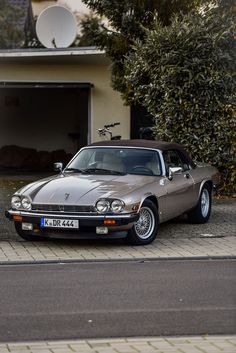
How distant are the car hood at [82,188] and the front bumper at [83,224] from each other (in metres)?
0.18

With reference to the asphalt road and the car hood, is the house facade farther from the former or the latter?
the asphalt road

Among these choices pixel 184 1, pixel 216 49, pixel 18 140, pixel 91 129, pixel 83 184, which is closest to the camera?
pixel 83 184

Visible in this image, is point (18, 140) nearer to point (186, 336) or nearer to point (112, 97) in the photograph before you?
point (112, 97)

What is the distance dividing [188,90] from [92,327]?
10653 mm

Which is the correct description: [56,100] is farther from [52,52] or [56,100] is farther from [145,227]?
[145,227]

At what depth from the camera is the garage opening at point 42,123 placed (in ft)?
83.8

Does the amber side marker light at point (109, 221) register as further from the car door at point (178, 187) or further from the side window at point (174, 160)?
the side window at point (174, 160)

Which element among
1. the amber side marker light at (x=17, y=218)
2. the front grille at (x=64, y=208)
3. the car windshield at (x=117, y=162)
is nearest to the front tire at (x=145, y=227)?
the front grille at (x=64, y=208)

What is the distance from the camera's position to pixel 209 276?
8914 mm

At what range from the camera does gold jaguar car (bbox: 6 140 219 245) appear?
410 inches

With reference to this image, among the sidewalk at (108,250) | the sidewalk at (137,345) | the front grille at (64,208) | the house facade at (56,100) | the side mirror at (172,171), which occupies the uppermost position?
the house facade at (56,100)

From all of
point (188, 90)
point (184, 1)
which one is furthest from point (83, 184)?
point (184, 1)

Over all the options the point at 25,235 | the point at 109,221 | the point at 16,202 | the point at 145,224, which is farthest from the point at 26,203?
the point at 145,224

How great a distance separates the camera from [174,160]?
12.7m
